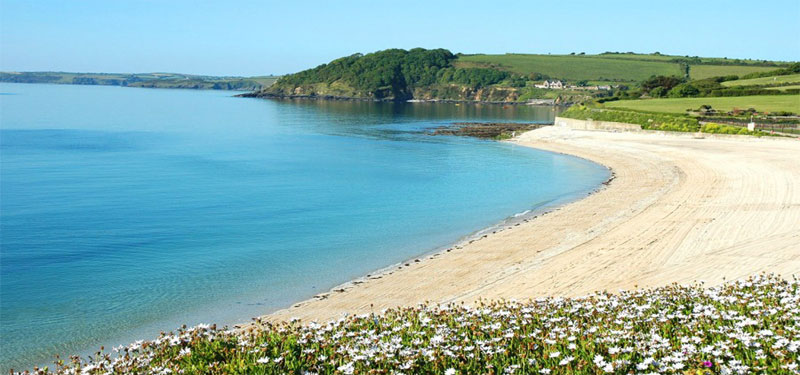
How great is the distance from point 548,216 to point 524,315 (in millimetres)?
18221

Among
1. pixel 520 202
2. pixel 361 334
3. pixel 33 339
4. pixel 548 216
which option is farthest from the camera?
pixel 520 202

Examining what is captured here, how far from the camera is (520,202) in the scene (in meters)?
30.2

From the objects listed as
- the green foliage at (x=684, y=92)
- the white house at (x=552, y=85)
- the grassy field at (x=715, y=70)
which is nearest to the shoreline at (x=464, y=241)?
the green foliage at (x=684, y=92)

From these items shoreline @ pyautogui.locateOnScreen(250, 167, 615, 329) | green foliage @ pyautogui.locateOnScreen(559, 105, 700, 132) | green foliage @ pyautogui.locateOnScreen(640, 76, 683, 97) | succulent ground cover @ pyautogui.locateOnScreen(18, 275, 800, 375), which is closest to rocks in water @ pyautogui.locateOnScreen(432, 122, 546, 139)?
green foliage @ pyautogui.locateOnScreen(559, 105, 700, 132)

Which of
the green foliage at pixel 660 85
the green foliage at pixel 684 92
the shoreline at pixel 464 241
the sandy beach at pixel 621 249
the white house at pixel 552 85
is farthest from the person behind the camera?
the white house at pixel 552 85

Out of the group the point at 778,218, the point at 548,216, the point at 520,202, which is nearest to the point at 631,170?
the point at 520,202

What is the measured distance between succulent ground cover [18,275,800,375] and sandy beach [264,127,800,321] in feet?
9.18

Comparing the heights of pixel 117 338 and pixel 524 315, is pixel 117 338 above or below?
below

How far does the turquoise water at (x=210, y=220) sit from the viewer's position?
49.3 ft

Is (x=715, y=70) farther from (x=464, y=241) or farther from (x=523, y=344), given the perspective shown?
(x=523, y=344)

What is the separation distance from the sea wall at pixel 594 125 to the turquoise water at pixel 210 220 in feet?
41.5

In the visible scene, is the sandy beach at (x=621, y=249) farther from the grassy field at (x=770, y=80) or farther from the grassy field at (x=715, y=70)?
the grassy field at (x=715, y=70)

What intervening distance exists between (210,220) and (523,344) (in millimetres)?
20836

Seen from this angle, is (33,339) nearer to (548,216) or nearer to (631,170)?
(548,216)
